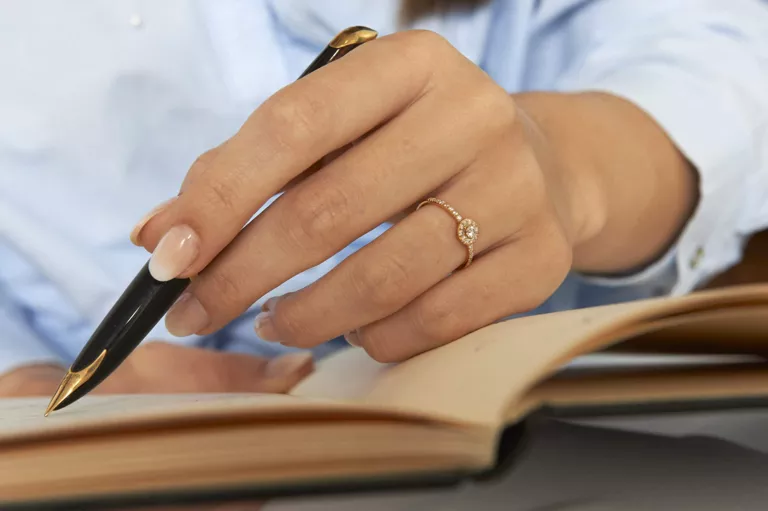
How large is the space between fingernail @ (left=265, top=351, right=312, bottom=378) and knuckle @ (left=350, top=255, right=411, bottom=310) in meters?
0.10

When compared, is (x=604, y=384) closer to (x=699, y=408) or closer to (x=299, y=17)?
(x=699, y=408)

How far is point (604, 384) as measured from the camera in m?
0.20

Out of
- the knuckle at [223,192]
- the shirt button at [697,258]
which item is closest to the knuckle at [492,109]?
the knuckle at [223,192]

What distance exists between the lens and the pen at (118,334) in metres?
0.22

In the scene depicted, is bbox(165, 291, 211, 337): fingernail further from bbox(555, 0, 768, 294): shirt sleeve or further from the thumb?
bbox(555, 0, 768, 294): shirt sleeve

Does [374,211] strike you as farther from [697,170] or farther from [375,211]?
[697,170]

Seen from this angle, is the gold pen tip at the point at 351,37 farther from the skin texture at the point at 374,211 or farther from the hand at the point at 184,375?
the hand at the point at 184,375

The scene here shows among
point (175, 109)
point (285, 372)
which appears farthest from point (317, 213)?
point (175, 109)

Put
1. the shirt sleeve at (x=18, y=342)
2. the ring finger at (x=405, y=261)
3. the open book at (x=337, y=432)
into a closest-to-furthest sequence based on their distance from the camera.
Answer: the open book at (x=337, y=432) < the ring finger at (x=405, y=261) < the shirt sleeve at (x=18, y=342)

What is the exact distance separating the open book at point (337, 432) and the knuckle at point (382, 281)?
0.07 meters

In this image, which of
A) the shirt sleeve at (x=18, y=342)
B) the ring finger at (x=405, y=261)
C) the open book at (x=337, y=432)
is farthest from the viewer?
the shirt sleeve at (x=18, y=342)

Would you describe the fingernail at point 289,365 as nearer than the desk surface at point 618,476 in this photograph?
No

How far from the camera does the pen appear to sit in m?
0.22

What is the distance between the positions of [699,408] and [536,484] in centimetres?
5
